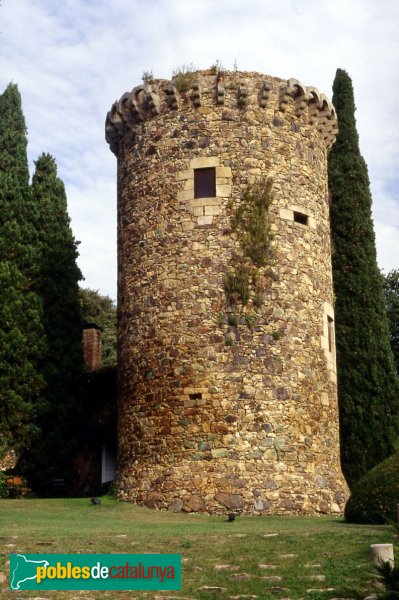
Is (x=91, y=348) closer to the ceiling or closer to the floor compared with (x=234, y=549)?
closer to the ceiling

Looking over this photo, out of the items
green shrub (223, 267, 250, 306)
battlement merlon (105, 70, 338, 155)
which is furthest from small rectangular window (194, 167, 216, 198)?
green shrub (223, 267, 250, 306)

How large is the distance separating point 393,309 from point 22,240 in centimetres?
1471

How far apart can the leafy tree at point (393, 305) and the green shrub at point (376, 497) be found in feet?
55.9

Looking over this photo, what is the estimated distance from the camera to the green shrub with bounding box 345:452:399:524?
13383 millimetres

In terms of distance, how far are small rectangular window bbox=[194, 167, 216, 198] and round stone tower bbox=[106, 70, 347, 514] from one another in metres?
0.03

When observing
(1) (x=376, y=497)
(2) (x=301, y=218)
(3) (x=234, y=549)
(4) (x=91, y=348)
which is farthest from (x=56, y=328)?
(3) (x=234, y=549)

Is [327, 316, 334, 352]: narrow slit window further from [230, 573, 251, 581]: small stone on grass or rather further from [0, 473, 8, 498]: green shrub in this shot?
[230, 573, 251, 581]: small stone on grass

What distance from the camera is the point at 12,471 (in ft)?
70.4

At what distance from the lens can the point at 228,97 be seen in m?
18.7

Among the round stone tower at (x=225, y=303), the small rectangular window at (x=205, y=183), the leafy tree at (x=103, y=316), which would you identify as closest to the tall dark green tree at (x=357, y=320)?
the round stone tower at (x=225, y=303)

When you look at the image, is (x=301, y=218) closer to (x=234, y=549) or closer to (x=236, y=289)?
(x=236, y=289)

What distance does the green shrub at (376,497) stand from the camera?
1338cm

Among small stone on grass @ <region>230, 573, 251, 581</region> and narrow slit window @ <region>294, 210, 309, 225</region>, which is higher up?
narrow slit window @ <region>294, 210, 309, 225</region>

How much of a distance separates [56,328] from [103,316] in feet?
60.0
